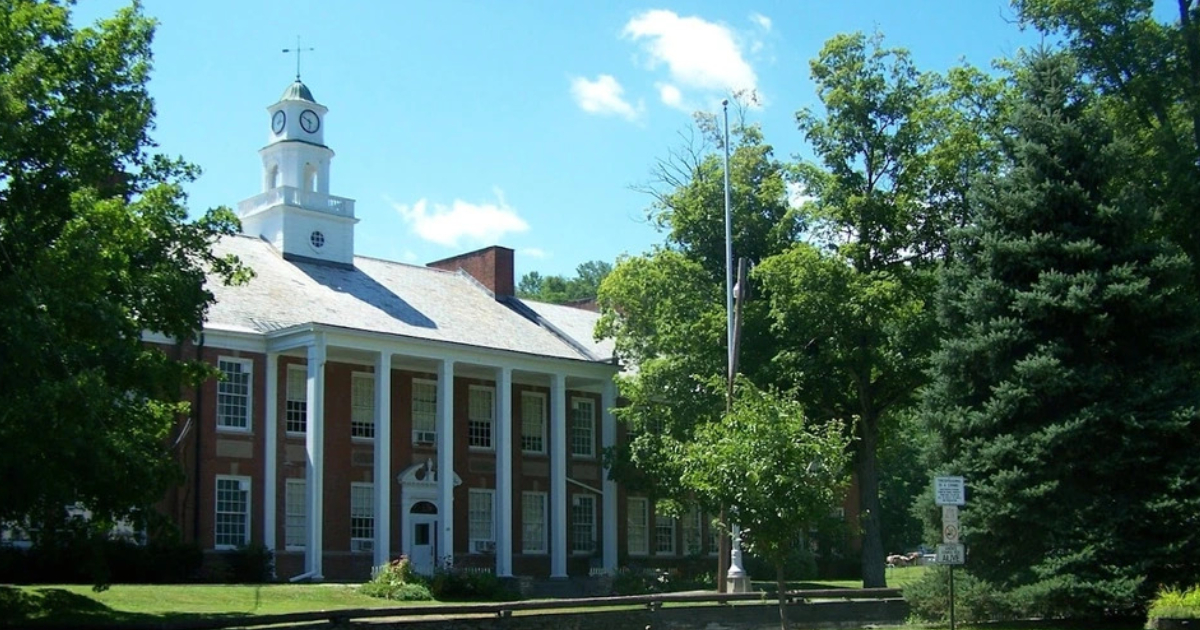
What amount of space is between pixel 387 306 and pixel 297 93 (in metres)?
8.73

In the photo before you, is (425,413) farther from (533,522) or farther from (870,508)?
(870,508)

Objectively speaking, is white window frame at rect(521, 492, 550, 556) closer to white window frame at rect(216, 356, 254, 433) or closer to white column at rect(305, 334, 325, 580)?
white column at rect(305, 334, 325, 580)

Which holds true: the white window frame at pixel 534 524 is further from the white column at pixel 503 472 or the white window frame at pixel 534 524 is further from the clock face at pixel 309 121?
the clock face at pixel 309 121

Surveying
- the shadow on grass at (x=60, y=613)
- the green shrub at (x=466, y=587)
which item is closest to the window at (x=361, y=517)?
the green shrub at (x=466, y=587)

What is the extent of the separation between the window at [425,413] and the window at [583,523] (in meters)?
6.26

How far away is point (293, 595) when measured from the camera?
99.4 feet

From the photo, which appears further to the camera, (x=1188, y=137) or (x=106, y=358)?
(x=1188, y=137)

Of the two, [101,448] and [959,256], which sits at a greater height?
[959,256]

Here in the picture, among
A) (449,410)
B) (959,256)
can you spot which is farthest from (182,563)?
(959,256)

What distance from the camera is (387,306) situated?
42906 millimetres

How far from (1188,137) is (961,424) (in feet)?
32.4

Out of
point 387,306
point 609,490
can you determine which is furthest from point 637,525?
point 387,306

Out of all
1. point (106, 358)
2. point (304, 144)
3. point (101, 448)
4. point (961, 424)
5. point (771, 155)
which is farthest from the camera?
point (304, 144)

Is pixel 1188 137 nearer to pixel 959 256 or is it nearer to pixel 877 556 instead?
pixel 959 256
